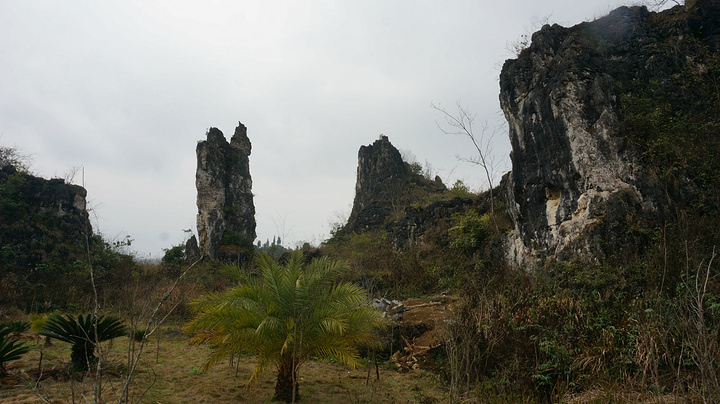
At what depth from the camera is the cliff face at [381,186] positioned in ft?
109

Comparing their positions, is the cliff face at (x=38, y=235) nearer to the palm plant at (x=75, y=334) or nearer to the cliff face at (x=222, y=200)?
the cliff face at (x=222, y=200)

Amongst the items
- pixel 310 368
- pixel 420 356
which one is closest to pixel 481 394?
pixel 420 356

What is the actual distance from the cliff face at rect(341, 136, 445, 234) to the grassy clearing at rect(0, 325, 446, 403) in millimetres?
24169

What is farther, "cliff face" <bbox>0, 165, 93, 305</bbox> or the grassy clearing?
"cliff face" <bbox>0, 165, 93, 305</bbox>

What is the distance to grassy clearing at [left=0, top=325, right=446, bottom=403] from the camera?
17.5 ft

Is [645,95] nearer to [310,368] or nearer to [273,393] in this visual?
[310,368]

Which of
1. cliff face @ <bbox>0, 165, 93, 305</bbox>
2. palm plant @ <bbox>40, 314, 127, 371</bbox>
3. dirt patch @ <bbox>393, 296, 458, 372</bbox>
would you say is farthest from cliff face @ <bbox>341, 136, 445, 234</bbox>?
palm plant @ <bbox>40, 314, 127, 371</bbox>

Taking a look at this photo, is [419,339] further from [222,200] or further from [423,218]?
[222,200]

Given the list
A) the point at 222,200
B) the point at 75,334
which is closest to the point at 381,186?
the point at 222,200

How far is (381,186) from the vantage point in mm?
35969

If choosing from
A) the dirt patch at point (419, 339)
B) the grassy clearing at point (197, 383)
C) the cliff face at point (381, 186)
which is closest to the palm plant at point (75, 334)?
the grassy clearing at point (197, 383)

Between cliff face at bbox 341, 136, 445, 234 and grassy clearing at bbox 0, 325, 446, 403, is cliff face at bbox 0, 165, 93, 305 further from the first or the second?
cliff face at bbox 341, 136, 445, 234

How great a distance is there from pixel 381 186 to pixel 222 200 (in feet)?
49.9

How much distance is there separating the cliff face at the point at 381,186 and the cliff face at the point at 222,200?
9.18 m
